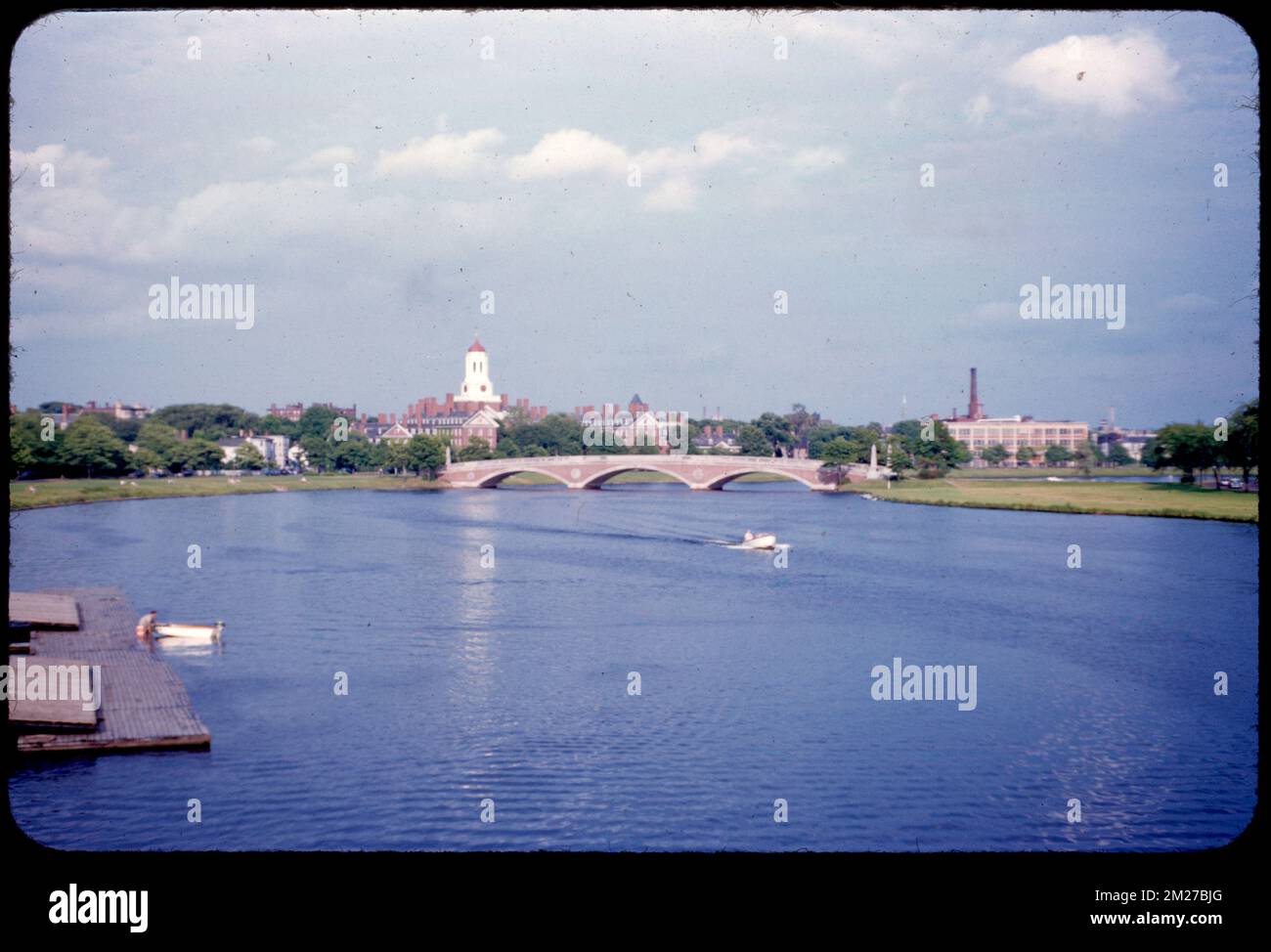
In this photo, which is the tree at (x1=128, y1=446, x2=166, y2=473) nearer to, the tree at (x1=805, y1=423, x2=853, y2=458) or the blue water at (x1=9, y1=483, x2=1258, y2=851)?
the blue water at (x1=9, y1=483, x2=1258, y2=851)

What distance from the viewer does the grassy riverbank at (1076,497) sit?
78.9 ft

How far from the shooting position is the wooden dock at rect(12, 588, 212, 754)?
766 centimetres

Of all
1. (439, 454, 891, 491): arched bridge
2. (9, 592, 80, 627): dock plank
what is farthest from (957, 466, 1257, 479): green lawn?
(9, 592, 80, 627): dock plank

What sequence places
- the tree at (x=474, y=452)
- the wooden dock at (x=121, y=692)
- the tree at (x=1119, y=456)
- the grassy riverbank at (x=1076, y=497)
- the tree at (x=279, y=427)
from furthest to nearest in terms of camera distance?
the tree at (x=1119, y=456) → the tree at (x=279, y=427) → the tree at (x=474, y=452) → the grassy riverbank at (x=1076, y=497) → the wooden dock at (x=121, y=692)

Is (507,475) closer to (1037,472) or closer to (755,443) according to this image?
(755,443)

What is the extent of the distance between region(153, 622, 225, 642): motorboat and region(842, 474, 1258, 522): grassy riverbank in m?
16.5

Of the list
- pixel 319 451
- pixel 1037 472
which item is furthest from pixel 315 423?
pixel 1037 472

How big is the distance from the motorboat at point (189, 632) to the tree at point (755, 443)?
37865mm

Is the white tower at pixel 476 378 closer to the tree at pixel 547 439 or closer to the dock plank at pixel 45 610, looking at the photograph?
the tree at pixel 547 439

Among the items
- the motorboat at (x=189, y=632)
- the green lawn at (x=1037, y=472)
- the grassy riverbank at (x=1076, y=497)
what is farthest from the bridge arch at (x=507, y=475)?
the motorboat at (x=189, y=632)

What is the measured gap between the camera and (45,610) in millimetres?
12617

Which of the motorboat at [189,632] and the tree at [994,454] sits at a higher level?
the tree at [994,454]
